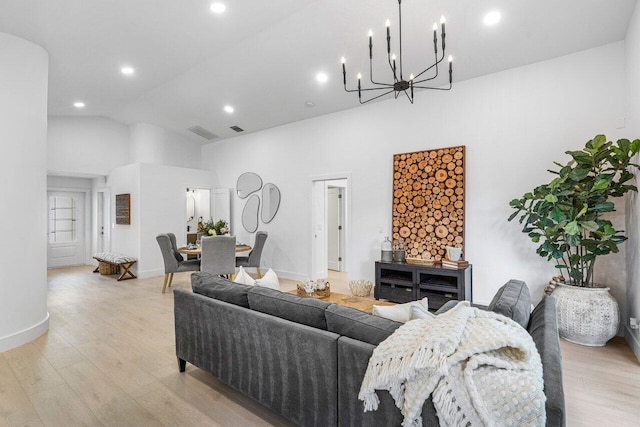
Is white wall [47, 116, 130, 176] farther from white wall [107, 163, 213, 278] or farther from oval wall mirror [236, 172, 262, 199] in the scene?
oval wall mirror [236, 172, 262, 199]

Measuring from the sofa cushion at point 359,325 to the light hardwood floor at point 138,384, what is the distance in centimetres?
82

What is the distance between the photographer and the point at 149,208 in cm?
673

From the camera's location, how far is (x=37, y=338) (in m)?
3.43

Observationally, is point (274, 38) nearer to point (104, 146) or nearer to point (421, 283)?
point (421, 283)

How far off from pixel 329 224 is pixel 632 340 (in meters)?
5.14

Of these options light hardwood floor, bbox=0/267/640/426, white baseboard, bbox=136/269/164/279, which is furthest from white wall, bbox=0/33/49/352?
white baseboard, bbox=136/269/164/279

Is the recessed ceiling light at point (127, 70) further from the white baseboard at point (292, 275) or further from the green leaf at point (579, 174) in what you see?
the green leaf at point (579, 174)

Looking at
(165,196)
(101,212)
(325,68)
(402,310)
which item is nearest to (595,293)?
(402,310)

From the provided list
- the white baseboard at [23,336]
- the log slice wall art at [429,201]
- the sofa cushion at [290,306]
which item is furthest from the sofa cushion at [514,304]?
the white baseboard at [23,336]

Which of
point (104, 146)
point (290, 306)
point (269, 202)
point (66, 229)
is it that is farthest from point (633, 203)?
point (66, 229)

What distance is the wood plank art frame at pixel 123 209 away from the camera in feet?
22.5

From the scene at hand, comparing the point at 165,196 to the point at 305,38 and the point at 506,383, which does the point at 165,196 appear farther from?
the point at 506,383

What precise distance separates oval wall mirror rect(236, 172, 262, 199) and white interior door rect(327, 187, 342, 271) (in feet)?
5.09

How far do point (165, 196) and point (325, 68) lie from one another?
4.44 metres
